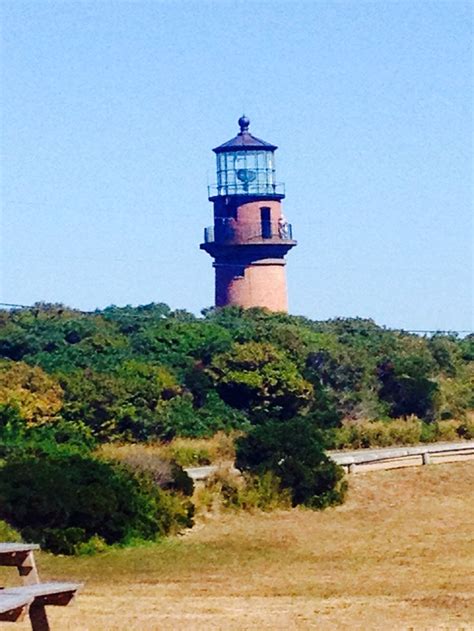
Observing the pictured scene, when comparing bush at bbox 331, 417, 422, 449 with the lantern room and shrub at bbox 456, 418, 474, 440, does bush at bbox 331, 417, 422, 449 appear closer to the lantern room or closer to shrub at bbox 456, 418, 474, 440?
shrub at bbox 456, 418, 474, 440

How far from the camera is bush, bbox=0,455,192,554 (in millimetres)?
23438

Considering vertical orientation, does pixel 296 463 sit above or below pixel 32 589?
above

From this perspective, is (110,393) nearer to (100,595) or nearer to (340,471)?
(340,471)

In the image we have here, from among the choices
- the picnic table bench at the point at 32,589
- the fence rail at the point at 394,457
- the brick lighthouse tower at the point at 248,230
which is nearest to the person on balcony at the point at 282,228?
the brick lighthouse tower at the point at 248,230

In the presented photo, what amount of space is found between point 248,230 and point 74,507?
132ft

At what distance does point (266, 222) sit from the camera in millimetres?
63875

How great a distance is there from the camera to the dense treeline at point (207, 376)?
125 ft

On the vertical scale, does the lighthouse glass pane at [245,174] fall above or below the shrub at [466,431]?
above

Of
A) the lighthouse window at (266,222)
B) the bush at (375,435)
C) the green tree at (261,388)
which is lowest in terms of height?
the bush at (375,435)

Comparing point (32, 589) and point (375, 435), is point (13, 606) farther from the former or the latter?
point (375, 435)

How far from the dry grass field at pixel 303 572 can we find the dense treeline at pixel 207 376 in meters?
8.64

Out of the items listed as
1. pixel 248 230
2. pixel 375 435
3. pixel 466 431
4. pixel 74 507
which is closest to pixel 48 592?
pixel 74 507

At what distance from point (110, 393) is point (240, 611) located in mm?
20813

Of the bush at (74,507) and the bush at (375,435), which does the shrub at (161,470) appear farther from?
the bush at (375,435)
